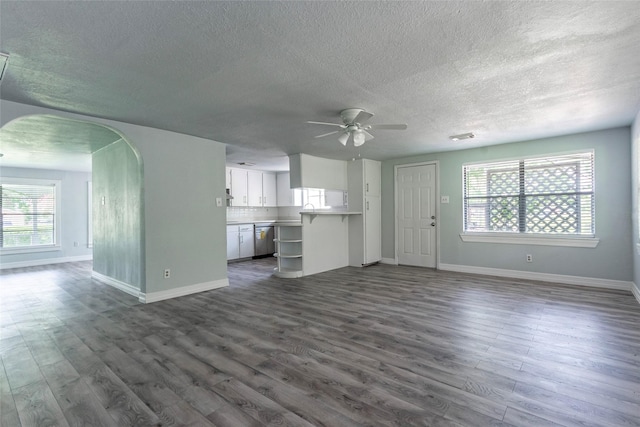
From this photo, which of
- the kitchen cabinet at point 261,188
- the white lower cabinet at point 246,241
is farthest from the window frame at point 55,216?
the kitchen cabinet at point 261,188

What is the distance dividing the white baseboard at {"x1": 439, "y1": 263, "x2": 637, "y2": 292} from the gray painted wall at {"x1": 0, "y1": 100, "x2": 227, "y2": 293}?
430cm

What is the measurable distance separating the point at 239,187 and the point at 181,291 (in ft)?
13.1

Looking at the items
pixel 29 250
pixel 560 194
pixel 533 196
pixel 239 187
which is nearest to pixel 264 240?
pixel 239 187

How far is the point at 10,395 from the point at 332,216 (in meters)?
5.00

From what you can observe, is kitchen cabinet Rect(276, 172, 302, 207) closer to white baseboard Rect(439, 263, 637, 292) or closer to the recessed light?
white baseboard Rect(439, 263, 637, 292)

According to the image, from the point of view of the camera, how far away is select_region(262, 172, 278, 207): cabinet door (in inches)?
338

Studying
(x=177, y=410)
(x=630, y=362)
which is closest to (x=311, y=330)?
(x=177, y=410)

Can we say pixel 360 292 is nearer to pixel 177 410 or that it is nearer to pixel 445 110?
pixel 445 110

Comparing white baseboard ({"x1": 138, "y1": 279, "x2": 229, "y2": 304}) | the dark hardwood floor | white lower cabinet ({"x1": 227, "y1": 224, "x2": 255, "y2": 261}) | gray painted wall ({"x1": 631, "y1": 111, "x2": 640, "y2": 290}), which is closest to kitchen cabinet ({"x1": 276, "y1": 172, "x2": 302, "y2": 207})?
white lower cabinet ({"x1": 227, "y1": 224, "x2": 255, "y2": 261})

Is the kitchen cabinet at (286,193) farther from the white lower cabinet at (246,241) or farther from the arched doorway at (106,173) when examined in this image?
the arched doorway at (106,173)

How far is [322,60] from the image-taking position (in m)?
2.31

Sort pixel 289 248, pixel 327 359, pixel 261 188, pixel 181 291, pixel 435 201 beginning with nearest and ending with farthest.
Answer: pixel 327 359
pixel 181 291
pixel 289 248
pixel 435 201
pixel 261 188

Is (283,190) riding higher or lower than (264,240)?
higher

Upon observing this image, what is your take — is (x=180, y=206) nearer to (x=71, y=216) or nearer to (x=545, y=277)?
(x=71, y=216)
